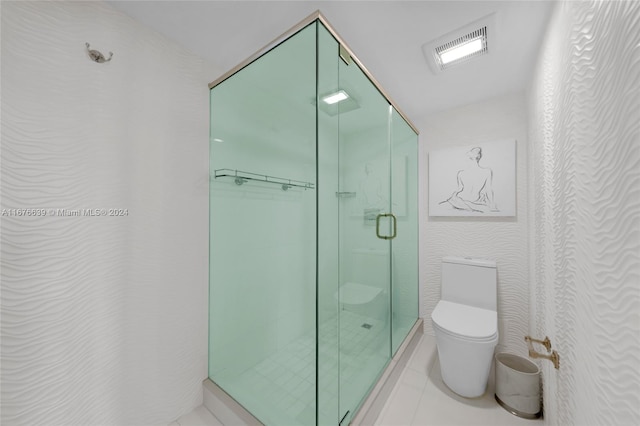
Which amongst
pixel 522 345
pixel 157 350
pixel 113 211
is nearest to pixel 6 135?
pixel 113 211

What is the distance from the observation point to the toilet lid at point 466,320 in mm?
1484

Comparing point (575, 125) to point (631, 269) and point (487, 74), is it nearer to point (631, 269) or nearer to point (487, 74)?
point (631, 269)

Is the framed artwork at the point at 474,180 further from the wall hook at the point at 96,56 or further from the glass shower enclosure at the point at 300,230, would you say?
the wall hook at the point at 96,56

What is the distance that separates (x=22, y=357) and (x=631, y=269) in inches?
75.1

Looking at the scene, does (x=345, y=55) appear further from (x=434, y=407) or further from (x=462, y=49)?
(x=434, y=407)

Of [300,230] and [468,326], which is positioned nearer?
[300,230]

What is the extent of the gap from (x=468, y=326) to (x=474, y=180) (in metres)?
1.22

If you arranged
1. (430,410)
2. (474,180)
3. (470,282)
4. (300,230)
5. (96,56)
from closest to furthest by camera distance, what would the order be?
(96,56) < (300,230) < (430,410) < (470,282) < (474,180)

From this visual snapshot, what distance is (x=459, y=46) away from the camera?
144 centimetres

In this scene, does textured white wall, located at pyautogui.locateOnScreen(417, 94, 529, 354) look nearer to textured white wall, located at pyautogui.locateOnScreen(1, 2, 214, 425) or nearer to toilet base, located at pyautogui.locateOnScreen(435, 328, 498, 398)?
toilet base, located at pyautogui.locateOnScreen(435, 328, 498, 398)

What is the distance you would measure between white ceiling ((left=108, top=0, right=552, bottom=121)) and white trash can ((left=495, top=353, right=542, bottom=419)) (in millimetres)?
1951

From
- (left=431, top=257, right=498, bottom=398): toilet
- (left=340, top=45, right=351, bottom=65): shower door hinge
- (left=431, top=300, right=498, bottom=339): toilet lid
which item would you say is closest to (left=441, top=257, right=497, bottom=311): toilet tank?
(left=431, top=257, right=498, bottom=398): toilet

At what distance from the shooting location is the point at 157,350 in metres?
1.31

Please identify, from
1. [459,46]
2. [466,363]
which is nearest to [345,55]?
[459,46]
